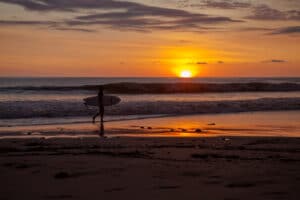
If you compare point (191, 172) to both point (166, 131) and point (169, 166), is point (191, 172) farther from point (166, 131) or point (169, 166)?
point (166, 131)

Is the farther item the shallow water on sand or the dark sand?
the shallow water on sand

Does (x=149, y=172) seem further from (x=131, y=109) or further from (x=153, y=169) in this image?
(x=131, y=109)

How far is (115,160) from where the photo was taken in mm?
8391

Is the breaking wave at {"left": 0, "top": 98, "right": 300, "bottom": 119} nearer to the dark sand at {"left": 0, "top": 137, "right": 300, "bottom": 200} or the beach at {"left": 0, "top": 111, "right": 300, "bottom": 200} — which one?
the beach at {"left": 0, "top": 111, "right": 300, "bottom": 200}

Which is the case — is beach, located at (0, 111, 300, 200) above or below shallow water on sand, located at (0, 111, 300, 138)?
above

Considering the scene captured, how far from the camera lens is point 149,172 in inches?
281

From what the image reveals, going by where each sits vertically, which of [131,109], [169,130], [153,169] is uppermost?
[153,169]

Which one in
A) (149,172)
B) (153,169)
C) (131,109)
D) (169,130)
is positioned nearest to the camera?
(149,172)

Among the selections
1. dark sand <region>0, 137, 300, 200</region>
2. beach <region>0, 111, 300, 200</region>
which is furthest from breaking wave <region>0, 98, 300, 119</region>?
dark sand <region>0, 137, 300, 200</region>

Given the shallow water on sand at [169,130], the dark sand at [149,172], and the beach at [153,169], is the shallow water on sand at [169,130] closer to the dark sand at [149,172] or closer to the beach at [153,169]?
the beach at [153,169]

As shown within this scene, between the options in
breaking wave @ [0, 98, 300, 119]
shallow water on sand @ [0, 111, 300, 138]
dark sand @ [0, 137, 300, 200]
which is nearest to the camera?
dark sand @ [0, 137, 300, 200]

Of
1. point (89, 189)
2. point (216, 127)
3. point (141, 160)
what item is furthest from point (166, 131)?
point (89, 189)

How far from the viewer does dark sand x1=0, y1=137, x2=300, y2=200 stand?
579 cm

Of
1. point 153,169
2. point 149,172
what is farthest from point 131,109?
point 149,172
